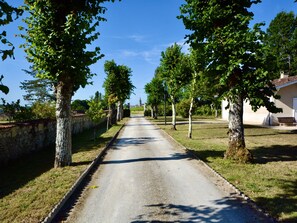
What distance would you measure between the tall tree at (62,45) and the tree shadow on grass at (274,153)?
8161 mm

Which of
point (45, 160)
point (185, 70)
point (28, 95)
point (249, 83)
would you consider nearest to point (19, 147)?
point (45, 160)

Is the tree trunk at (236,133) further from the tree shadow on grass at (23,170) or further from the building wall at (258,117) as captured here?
the building wall at (258,117)

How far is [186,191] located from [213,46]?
612cm

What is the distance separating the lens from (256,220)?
566 cm

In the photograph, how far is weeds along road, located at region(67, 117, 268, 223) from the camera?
5922mm

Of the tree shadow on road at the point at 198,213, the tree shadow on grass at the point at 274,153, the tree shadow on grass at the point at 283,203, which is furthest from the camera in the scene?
the tree shadow on grass at the point at 274,153

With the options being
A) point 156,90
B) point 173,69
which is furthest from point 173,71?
point 156,90

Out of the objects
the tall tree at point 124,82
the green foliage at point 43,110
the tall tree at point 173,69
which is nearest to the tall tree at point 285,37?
the tall tree at point 124,82

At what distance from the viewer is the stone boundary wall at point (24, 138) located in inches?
440

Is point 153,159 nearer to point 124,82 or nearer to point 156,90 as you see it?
point 124,82

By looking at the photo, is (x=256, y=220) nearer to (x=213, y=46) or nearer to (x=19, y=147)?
(x=213, y=46)

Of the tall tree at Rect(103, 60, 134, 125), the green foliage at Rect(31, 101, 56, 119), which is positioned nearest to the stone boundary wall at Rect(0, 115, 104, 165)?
the green foliage at Rect(31, 101, 56, 119)

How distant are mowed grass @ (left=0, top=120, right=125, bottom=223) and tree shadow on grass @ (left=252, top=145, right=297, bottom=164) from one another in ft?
25.2

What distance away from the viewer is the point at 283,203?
21.4 ft
